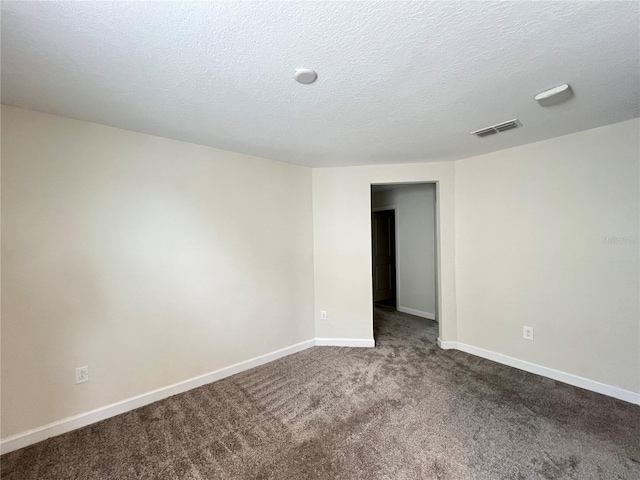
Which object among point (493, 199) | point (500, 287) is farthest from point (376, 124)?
point (500, 287)

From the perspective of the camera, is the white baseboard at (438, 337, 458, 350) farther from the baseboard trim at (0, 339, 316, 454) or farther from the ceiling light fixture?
the ceiling light fixture

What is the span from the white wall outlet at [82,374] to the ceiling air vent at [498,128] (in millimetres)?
3712

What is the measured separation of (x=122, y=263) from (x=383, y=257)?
496cm

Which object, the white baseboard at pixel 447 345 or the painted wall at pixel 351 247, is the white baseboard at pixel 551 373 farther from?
the painted wall at pixel 351 247

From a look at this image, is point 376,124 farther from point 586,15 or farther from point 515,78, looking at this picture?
point 586,15

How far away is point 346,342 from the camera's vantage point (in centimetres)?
343

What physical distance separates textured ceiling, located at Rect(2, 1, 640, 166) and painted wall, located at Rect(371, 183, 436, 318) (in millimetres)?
2380

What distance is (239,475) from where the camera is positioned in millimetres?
1548

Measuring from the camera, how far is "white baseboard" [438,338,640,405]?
219 centimetres

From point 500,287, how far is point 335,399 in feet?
7.08

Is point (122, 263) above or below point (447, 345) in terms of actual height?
above

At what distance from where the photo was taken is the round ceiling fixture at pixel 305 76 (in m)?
1.43

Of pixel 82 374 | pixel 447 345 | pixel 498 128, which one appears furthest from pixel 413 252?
pixel 82 374

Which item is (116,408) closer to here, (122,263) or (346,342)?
(122,263)
